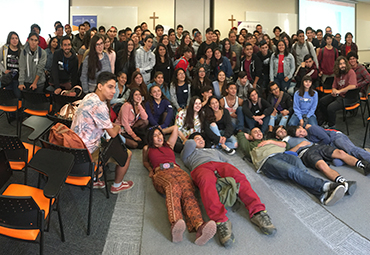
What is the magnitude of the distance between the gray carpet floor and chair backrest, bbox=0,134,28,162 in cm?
56

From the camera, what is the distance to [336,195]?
2.56m

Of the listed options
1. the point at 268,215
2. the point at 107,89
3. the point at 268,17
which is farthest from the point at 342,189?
the point at 268,17

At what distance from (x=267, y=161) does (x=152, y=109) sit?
189 centimetres

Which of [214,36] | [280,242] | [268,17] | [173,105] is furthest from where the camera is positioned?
[268,17]

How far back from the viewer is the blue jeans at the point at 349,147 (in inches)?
129

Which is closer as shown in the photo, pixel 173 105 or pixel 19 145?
pixel 19 145

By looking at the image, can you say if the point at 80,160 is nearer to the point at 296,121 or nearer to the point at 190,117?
the point at 190,117

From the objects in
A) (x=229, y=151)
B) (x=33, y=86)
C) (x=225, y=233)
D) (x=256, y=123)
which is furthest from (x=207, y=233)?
(x=33, y=86)

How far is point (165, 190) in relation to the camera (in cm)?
Result: 252

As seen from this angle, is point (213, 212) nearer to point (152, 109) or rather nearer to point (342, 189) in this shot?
point (342, 189)

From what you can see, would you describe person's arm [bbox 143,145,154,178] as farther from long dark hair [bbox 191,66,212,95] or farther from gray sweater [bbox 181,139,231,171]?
long dark hair [bbox 191,66,212,95]

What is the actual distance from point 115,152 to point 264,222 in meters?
1.35

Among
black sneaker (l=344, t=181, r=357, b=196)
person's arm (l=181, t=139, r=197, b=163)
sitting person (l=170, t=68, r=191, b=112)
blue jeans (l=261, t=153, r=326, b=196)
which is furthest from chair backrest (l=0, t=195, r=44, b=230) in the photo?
sitting person (l=170, t=68, r=191, b=112)

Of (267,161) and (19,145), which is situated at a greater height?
(19,145)
